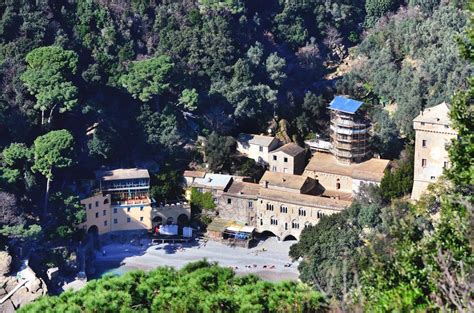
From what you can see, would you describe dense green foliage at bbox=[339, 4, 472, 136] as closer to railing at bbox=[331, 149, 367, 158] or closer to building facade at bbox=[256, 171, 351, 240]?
railing at bbox=[331, 149, 367, 158]

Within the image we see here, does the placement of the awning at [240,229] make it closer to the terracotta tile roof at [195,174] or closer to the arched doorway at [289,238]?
the arched doorway at [289,238]

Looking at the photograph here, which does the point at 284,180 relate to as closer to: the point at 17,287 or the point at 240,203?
the point at 240,203

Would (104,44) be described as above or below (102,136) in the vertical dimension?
above

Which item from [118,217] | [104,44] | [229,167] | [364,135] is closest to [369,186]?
[364,135]

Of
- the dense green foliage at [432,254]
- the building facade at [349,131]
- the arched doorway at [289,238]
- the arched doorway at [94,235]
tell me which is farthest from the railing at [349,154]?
the dense green foliage at [432,254]

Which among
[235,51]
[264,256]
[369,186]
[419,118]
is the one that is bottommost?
[264,256]

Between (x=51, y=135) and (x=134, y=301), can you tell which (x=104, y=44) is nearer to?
(x=51, y=135)
